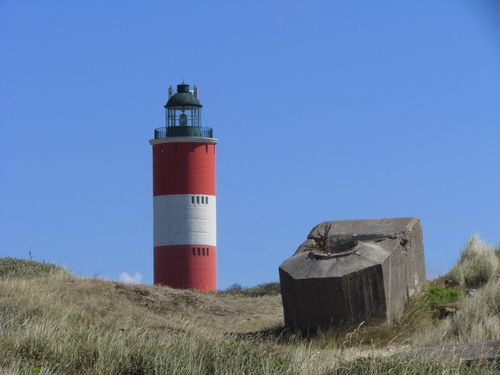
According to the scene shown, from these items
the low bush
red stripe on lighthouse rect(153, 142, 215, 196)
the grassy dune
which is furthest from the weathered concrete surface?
red stripe on lighthouse rect(153, 142, 215, 196)

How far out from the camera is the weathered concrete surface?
50.5ft

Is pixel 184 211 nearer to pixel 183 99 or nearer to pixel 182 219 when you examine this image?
pixel 182 219

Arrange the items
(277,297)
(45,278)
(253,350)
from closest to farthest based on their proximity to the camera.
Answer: (253,350) < (45,278) < (277,297)

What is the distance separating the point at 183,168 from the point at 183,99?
3878 millimetres

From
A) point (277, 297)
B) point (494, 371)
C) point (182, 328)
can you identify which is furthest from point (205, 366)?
point (277, 297)

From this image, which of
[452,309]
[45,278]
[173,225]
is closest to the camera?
[452,309]

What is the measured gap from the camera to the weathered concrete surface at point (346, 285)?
15406 mm

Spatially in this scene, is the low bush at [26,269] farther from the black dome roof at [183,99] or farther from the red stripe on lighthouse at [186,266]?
the black dome roof at [183,99]

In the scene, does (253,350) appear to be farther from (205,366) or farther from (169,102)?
(169,102)

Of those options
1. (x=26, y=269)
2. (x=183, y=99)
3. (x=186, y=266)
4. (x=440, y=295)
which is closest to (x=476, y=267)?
(x=440, y=295)

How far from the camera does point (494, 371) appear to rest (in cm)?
931

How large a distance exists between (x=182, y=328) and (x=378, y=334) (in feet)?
8.94

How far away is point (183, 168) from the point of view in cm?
3678

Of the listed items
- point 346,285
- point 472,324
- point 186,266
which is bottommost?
point 472,324
